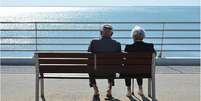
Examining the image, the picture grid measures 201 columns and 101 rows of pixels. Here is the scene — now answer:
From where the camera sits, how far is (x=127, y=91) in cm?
968

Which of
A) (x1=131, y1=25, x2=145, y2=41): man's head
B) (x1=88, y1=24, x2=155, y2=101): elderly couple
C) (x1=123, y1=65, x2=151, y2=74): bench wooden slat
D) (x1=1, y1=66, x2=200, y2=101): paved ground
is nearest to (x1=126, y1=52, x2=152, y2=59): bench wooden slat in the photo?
(x1=123, y1=65, x2=151, y2=74): bench wooden slat

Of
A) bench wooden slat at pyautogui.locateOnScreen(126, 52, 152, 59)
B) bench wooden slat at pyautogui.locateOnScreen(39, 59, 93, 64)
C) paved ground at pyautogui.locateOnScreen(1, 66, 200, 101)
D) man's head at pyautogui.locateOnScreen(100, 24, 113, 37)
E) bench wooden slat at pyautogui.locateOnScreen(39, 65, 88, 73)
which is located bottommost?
paved ground at pyautogui.locateOnScreen(1, 66, 200, 101)

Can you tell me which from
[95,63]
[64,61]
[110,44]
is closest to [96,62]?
[95,63]

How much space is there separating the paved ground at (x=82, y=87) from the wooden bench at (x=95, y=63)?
22.4 inches

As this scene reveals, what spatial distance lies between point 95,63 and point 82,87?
64.0 inches

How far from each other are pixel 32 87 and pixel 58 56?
1.65 metres

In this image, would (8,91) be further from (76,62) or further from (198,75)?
(198,75)

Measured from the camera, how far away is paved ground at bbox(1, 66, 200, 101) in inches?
369

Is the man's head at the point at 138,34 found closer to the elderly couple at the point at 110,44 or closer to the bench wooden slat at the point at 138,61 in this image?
the elderly couple at the point at 110,44

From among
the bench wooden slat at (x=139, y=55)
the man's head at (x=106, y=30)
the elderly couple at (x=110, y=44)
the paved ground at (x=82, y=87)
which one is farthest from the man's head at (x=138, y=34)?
the paved ground at (x=82, y=87)

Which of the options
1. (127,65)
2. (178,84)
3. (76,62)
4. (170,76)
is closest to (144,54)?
(127,65)

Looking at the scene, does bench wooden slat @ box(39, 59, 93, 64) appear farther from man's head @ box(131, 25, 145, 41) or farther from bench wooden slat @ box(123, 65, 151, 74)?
man's head @ box(131, 25, 145, 41)

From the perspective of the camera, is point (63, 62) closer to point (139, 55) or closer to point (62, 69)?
point (62, 69)

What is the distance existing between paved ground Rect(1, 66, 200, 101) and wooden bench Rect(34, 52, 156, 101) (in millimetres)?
570
